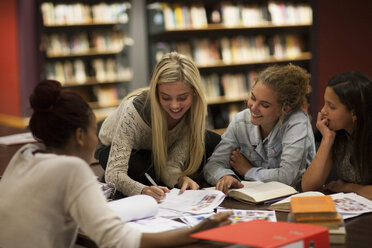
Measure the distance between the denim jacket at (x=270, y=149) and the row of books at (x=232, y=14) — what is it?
3636 mm

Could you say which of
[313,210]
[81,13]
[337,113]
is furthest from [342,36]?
[81,13]

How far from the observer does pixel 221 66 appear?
23.3ft

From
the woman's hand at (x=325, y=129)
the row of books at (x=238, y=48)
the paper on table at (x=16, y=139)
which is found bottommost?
the paper on table at (x=16, y=139)

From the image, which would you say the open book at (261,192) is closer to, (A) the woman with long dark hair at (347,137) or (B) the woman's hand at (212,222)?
(A) the woman with long dark hair at (347,137)

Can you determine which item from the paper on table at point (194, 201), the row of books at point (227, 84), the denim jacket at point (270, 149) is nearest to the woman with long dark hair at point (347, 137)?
the denim jacket at point (270, 149)

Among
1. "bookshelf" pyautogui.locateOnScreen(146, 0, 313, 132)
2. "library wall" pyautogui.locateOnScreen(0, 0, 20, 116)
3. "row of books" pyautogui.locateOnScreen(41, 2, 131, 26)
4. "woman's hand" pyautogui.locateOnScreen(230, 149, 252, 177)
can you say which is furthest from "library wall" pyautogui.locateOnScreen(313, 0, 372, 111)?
"library wall" pyautogui.locateOnScreen(0, 0, 20, 116)

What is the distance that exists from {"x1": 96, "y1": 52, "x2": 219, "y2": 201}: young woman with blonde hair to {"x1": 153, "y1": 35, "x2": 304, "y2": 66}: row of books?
365 centimetres

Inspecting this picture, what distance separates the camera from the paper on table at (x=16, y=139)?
12.4 ft

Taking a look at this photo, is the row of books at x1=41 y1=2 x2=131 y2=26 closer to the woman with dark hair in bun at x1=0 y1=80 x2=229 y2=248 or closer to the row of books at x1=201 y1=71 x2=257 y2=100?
the row of books at x1=201 y1=71 x2=257 y2=100

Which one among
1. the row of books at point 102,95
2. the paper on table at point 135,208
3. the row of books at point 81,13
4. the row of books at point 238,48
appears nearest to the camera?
the paper on table at point 135,208

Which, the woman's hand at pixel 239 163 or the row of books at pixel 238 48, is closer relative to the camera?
the woman's hand at pixel 239 163

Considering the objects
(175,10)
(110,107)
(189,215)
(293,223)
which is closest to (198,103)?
(189,215)

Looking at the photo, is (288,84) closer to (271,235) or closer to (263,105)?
(263,105)

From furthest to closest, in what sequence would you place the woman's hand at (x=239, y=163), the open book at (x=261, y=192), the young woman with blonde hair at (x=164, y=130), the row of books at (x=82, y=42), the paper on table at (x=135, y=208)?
the row of books at (x=82, y=42) < the woman's hand at (x=239, y=163) < the young woman with blonde hair at (x=164, y=130) < the open book at (x=261, y=192) < the paper on table at (x=135, y=208)
